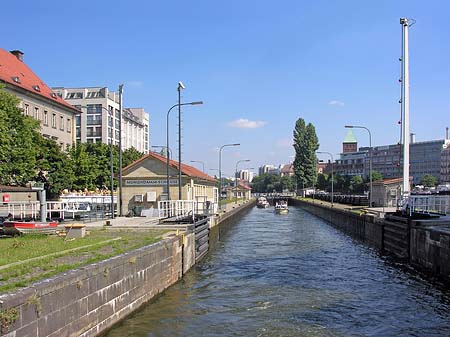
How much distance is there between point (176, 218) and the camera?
29.4 meters

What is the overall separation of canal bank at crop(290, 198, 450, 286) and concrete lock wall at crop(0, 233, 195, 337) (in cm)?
1147

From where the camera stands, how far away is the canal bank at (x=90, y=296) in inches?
357

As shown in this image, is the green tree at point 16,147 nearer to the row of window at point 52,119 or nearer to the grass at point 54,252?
the row of window at point 52,119

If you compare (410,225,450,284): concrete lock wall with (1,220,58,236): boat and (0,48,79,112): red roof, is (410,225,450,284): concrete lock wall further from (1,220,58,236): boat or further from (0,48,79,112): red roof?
(0,48,79,112): red roof

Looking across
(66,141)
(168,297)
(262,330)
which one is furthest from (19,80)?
(262,330)

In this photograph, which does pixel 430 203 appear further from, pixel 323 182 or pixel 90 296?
pixel 323 182

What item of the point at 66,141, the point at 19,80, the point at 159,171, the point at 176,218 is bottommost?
the point at 176,218

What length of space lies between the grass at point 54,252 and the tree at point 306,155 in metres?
109

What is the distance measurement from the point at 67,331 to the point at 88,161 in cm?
5246

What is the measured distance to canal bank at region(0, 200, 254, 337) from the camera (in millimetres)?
9078

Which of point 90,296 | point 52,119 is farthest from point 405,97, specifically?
point 52,119

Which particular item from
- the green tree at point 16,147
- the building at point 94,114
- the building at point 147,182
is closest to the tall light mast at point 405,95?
the building at point 147,182

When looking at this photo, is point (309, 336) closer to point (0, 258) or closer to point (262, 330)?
point (262, 330)

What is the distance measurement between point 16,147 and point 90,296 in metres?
33.9
